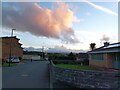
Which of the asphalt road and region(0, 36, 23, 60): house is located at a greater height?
region(0, 36, 23, 60): house

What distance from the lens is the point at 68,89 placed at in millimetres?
13711

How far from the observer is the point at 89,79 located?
44.2 feet

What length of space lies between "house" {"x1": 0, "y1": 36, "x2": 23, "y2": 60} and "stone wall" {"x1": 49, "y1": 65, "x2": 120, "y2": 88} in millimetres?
55173

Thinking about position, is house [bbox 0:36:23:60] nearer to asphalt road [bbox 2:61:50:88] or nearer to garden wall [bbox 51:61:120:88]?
asphalt road [bbox 2:61:50:88]

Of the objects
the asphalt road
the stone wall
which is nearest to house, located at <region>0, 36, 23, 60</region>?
the asphalt road

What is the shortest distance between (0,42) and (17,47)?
15.4 m

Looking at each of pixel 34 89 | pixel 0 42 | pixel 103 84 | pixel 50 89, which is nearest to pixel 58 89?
pixel 50 89

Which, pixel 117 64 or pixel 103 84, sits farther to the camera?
pixel 117 64

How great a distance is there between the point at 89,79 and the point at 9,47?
68.6 m

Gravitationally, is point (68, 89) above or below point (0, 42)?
below

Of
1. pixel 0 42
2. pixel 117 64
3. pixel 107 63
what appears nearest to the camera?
pixel 117 64

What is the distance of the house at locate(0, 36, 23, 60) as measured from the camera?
76.2m

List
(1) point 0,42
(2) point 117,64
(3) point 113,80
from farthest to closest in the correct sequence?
(1) point 0,42, (2) point 117,64, (3) point 113,80

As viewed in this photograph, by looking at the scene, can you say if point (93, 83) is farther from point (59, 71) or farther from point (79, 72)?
point (59, 71)
